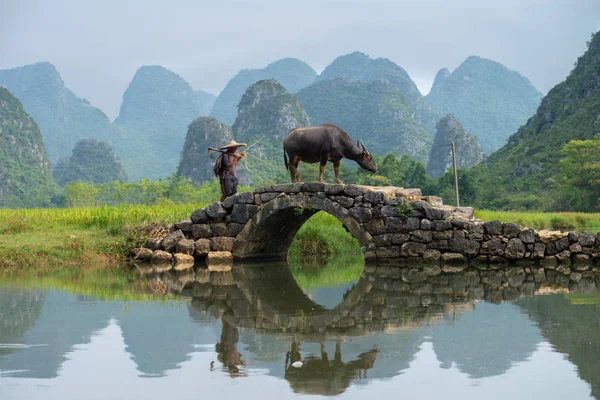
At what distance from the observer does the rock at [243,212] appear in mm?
13052

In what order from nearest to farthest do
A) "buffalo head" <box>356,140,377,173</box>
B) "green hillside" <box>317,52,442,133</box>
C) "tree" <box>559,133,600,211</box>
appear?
"buffalo head" <box>356,140,377,173</box>
"tree" <box>559,133,600,211</box>
"green hillside" <box>317,52,442,133</box>

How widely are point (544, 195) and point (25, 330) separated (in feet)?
104

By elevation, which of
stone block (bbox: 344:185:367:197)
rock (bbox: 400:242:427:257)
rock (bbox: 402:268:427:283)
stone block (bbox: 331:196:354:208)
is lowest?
rock (bbox: 402:268:427:283)

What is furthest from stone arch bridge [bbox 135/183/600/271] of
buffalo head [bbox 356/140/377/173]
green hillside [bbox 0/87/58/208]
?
green hillside [bbox 0/87/58/208]

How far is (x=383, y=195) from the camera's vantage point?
12141mm

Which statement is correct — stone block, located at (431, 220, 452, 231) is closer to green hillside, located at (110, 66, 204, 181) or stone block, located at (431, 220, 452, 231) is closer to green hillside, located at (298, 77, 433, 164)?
green hillside, located at (298, 77, 433, 164)

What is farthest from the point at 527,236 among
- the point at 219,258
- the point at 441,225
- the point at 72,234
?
the point at 72,234

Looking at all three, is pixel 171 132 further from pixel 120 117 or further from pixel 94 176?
pixel 94 176

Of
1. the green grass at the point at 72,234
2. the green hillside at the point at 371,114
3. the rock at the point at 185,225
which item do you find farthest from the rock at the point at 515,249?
the green hillside at the point at 371,114

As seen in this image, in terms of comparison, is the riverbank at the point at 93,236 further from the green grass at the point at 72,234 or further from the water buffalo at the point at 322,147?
the water buffalo at the point at 322,147

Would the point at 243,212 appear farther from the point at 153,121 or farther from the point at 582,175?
the point at 153,121

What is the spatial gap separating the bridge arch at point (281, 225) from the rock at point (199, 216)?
77 cm

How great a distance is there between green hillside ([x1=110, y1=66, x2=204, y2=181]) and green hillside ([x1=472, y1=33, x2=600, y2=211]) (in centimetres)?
5125

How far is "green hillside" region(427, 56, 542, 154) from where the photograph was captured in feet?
333
